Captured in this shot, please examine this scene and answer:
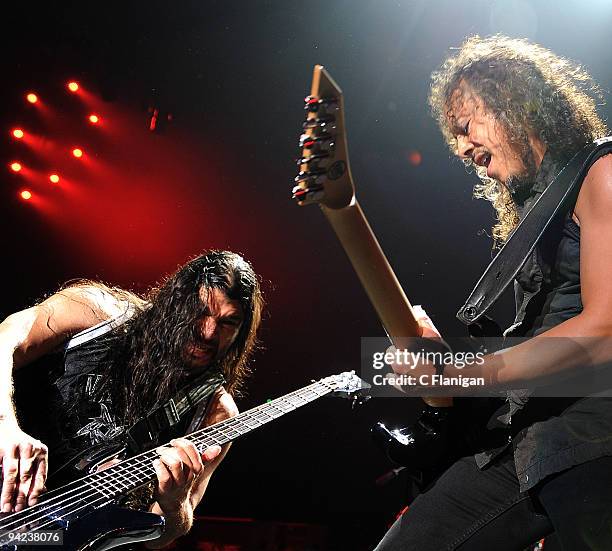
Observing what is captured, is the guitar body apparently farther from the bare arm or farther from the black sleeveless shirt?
the black sleeveless shirt

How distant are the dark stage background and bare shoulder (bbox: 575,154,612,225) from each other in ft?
10.0

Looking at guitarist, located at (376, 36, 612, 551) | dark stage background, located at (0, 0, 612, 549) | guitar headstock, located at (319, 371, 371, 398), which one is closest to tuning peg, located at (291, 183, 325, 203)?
guitarist, located at (376, 36, 612, 551)

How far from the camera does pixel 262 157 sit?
4781 mm

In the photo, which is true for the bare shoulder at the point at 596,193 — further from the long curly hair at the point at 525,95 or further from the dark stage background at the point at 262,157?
the dark stage background at the point at 262,157

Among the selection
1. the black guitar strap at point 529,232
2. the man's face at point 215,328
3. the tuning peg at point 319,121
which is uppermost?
the tuning peg at point 319,121

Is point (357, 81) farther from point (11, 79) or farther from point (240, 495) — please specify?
point (240, 495)

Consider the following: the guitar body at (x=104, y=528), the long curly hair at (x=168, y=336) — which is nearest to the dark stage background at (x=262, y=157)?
the long curly hair at (x=168, y=336)

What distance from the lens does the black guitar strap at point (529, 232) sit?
147cm

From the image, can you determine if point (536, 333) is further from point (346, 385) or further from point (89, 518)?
point (346, 385)

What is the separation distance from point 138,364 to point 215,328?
0.39m

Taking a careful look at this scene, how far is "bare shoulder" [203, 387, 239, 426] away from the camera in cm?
257

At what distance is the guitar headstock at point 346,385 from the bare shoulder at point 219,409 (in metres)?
0.65

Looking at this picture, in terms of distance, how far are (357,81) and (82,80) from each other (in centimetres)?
228

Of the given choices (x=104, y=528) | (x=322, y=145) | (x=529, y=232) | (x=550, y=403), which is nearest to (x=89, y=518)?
(x=104, y=528)
